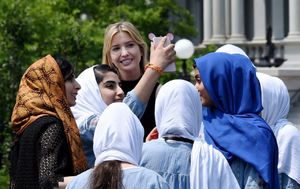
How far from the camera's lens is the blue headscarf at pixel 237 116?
23.0ft

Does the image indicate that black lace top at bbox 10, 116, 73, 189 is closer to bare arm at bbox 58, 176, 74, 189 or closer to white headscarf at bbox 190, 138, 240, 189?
bare arm at bbox 58, 176, 74, 189

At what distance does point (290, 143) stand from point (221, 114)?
0.94 m

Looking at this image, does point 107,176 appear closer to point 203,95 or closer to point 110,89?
point 203,95

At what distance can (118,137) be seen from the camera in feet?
18.3

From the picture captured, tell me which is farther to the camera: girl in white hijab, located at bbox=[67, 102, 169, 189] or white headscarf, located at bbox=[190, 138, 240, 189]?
white headscarf, located at bbox=[190, 138, 240, 189]

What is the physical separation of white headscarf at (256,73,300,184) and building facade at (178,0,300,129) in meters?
27.5

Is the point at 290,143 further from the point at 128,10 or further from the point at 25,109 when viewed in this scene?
the point at 128,10

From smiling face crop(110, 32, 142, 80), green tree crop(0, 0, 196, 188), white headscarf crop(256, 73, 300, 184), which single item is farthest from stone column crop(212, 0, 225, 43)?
smiling face crop(110, 32, 142, 80)

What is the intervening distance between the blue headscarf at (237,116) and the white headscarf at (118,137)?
1497mm

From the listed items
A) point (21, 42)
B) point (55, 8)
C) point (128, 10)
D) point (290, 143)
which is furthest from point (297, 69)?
point (290, 143)

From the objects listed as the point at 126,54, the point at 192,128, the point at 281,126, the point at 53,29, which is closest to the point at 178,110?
the point at 192,128

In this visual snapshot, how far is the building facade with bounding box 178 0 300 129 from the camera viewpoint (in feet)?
128

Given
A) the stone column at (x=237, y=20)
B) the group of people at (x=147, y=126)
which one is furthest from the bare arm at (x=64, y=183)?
the stone column at (x=237, y=20)

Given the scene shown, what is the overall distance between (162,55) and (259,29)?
35744 mm
